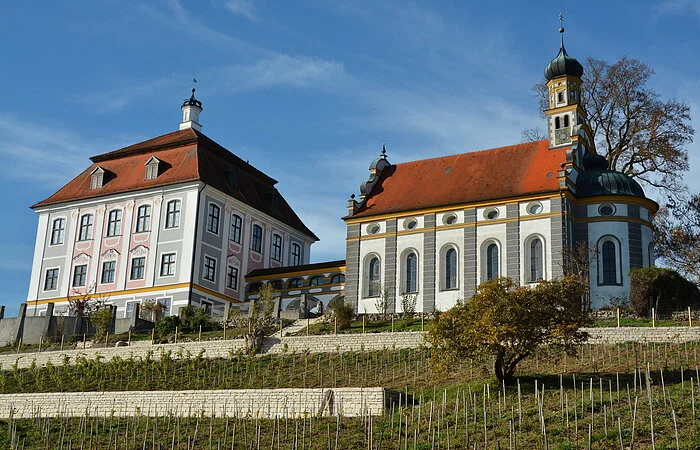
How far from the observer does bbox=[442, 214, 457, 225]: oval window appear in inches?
1977

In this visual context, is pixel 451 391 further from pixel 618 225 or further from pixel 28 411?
pixel 618 225

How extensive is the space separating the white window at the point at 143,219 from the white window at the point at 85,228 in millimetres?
3583

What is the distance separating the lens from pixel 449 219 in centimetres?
5034

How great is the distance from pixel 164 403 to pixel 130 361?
867cm

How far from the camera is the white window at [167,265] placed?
5455cm

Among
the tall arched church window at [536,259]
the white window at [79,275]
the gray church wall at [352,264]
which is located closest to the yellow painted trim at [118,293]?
the white window at [79,275]

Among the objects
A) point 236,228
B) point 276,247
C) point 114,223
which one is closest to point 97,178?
point 114,223

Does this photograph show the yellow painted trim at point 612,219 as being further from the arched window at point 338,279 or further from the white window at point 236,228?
the white window at point 236,228

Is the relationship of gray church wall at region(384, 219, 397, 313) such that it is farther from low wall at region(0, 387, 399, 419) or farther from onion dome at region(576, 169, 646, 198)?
low wall at region(0, 387, 399, 419)

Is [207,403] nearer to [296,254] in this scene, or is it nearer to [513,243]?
[513,243]

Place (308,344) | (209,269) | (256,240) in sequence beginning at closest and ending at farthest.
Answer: (308,344)
(209,269)
(256,240)

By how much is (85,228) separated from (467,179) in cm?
2314

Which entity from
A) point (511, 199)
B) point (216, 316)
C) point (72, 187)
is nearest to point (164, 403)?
point (216, 316)

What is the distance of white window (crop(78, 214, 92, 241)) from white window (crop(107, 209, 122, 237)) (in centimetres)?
145
